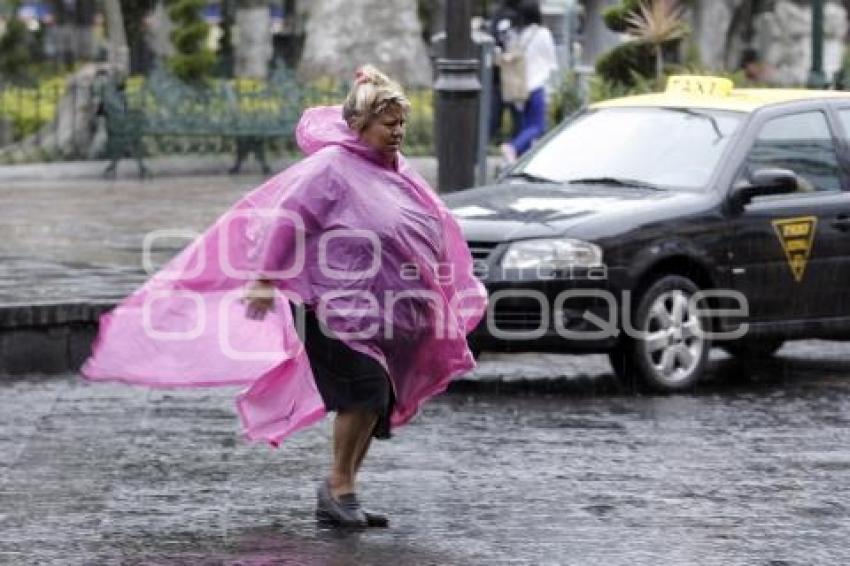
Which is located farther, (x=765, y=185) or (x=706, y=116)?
(x=706, y=116)

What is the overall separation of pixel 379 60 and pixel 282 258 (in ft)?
86.1

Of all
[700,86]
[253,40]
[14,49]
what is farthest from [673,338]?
[253,40]

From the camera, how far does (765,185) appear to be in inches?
501

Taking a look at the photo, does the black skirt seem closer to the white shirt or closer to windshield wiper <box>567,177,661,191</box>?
windshield wiper <box>567,177,661,191</box>

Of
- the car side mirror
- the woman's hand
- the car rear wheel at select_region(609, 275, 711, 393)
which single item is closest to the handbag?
the car side mirror

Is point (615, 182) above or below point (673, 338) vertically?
above

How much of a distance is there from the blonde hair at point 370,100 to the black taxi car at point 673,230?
3.66 metres

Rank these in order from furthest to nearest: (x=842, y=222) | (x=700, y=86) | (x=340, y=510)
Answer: (x=700, y=86) → (x=842, y=222) → (x=340, y=510)

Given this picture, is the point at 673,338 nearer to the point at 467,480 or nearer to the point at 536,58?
the point at 467,480

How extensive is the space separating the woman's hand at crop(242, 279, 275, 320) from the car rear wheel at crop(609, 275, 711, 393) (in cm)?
427

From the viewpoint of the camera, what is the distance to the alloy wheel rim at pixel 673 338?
41.2ft

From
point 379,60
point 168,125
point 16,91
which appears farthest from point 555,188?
point 379,60

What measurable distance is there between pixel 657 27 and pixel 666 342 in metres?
7.93

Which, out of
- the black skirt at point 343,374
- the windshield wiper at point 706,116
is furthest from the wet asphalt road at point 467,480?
the windshield wiper at point 706,116
